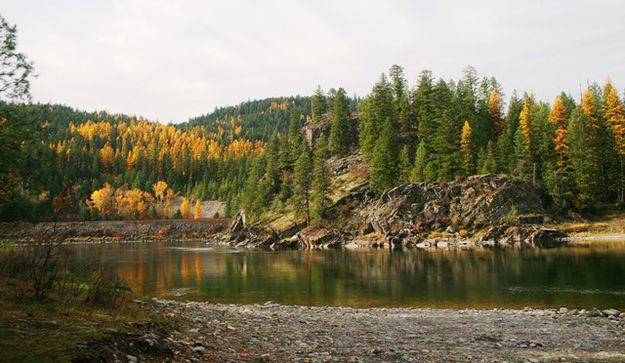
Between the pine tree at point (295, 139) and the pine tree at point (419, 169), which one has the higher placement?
the pine tree at point (295, 139)

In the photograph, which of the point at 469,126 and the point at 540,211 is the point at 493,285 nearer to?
the point at 540,211

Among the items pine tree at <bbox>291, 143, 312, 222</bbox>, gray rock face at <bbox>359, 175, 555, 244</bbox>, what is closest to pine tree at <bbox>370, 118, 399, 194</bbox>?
gray rock face at <bbox>359, 175, 555, 244</bbox>

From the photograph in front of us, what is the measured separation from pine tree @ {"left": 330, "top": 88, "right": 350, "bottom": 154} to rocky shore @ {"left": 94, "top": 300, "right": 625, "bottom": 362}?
103m

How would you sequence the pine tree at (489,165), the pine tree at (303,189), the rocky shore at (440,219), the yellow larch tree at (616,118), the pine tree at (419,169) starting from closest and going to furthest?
the rocky shore at (440,219)
the yellow larch tree at (616,118)
the pine tree at (489,165)
the pine tree at (419,169)
the pine tree at (303,189)

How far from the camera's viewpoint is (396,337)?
15.9 m

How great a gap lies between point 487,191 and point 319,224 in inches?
1399

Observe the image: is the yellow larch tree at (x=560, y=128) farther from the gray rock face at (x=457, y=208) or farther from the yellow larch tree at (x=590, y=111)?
the gray rock face at (x=457, y=208)

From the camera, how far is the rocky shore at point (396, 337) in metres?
12.1

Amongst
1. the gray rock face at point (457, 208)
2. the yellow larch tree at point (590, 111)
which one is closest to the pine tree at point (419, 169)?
the gray rock face at point (457, 208)

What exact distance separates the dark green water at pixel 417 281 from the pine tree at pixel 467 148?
37345 mm

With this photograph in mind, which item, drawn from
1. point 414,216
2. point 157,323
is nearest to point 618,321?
point 157,323

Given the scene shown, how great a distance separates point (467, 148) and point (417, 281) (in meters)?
63.1

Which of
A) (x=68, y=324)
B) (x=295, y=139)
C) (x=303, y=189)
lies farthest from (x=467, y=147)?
(x=68, y=324)

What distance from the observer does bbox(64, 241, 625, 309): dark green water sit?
28766mm
